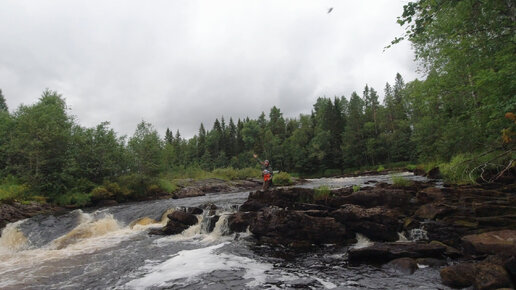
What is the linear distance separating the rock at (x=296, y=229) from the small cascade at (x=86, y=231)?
9.58 m

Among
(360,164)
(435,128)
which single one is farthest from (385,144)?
(435,128)

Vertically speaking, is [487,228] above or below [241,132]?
below

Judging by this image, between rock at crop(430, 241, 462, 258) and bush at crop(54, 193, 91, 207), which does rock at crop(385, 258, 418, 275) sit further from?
bush at crop(54, 193, 91, 207)

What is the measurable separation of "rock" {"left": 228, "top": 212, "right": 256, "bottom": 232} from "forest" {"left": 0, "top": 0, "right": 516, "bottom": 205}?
840 centimetres

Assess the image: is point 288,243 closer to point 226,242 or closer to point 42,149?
point 226,242

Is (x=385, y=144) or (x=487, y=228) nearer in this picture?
(x=487, y=228)

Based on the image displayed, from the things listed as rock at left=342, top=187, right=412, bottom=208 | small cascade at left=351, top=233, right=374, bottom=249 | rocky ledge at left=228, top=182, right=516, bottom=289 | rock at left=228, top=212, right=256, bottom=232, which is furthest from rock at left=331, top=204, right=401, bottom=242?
rock at left=228, top=212, right=256, bottom=232

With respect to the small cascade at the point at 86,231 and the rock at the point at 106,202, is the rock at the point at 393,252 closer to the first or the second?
the small cascade at the point at 86,231

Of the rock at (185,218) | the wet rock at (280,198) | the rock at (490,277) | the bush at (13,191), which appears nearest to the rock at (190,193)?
the bush at (13,191)

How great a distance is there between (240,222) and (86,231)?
915 centimetres

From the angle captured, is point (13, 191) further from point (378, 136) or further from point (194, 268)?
point (378, 136)

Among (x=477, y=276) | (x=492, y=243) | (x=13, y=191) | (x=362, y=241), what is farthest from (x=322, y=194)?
(x=13, y=191)

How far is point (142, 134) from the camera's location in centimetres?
3494

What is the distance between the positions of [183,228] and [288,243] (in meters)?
6.23
